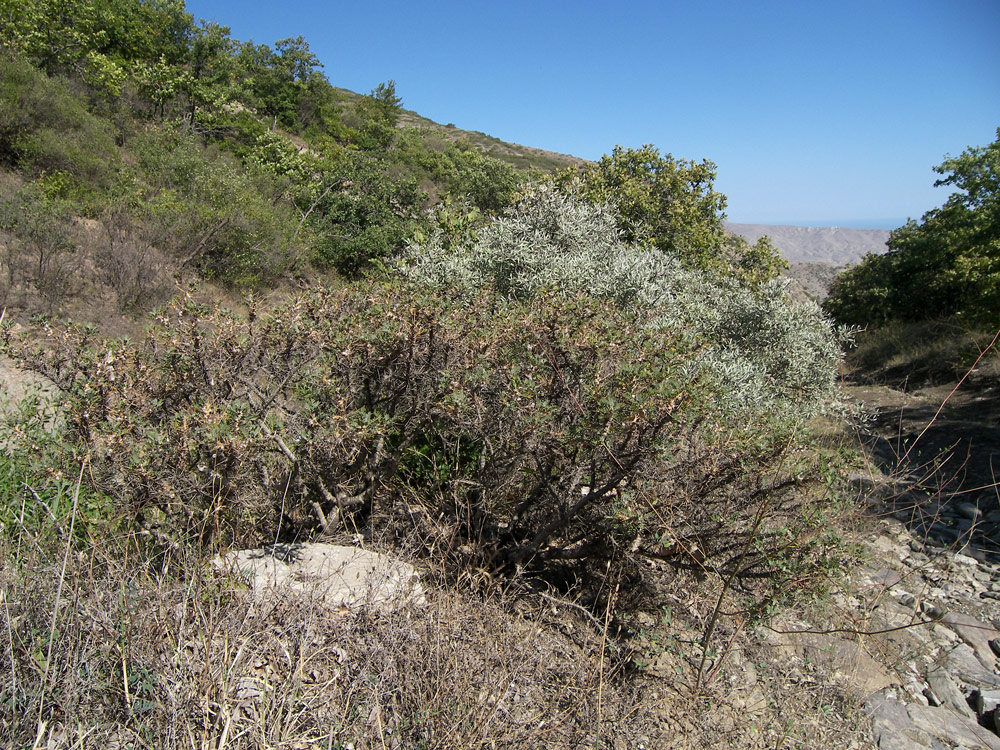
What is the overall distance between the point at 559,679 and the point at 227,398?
2.22 m

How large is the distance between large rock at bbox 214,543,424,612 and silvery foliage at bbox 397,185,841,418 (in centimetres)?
305

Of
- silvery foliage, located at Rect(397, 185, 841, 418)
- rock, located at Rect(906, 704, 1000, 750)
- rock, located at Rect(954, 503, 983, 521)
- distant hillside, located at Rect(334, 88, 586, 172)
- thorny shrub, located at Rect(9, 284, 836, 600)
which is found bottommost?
rock, located at Rect(906, 704, 1000, 750)

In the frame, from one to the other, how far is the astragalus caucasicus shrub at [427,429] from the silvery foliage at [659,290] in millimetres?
2025

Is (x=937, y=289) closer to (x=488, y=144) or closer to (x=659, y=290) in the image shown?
(x=659, y=290)

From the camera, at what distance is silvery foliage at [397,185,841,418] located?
579 cm

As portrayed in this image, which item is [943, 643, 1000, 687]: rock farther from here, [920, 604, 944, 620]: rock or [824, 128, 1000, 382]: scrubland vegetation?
[824, 128, 1000, 382]: scrubland vegetation

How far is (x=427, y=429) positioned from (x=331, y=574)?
0.98 m

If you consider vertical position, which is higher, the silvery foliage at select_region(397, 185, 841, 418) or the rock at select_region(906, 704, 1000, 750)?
the silvery foliage at select_region(397, 185, 841, 418)

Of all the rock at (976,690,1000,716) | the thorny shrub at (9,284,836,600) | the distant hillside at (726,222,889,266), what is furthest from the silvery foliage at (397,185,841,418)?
the distant hillside at (726,222,889,266)

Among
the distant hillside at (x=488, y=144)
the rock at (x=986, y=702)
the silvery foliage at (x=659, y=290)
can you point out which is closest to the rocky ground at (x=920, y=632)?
the rock at (x=986, y=702)

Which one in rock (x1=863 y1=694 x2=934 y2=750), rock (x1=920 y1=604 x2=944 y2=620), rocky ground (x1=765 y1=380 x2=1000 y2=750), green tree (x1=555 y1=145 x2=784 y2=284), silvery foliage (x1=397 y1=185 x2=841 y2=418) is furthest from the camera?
green tree (x1=555 y1=145 x2=784 y2=284)

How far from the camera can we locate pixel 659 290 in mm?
6098

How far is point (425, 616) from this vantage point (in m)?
2.50

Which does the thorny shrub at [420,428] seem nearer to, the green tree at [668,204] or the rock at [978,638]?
the rock at [978,638]
